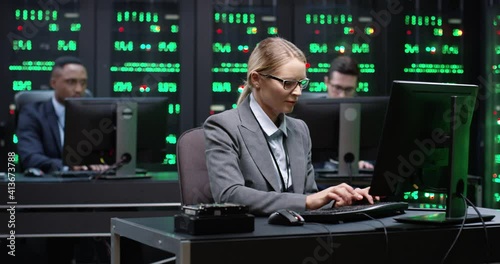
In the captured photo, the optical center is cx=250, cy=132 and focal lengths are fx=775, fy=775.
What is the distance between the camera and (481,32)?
257 inches

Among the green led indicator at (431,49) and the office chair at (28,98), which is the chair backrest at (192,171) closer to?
the office chair at (28,98)

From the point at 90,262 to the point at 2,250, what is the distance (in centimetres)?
82

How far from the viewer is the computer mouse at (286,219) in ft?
7.28

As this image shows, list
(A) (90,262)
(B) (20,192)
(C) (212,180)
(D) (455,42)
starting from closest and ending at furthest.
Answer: (C) (212,180) → (B) (20,192) → (A) (90,262) → (D) (455,42)

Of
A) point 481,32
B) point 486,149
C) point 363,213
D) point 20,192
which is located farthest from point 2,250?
point 481,32

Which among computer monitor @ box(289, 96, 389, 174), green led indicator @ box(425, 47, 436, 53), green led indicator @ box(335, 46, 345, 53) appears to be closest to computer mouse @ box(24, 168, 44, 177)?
computer monitor @ box(289, 96, 389, 174)

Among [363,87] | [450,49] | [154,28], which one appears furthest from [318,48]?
[154,28]

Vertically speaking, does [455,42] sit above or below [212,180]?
above

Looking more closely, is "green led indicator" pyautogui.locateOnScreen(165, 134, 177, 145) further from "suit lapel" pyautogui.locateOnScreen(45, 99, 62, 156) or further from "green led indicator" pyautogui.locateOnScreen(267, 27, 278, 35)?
"suit lapel" pyautogui.locateOnScreen(45, 99, 62, 156)

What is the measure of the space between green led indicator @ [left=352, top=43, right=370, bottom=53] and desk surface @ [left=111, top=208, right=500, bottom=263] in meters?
4.18

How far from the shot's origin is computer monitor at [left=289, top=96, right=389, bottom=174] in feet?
14.5

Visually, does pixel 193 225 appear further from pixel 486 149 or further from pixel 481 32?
pixel 481 32

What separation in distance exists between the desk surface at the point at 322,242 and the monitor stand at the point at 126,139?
1939 millimetres

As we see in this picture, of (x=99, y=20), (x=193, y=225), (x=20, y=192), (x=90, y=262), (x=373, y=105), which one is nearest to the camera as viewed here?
(x=193, y=225)
